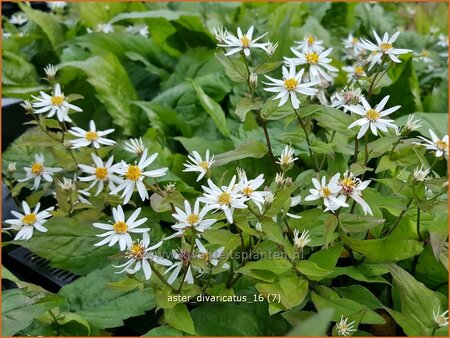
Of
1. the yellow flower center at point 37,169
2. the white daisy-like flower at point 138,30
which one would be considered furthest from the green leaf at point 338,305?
the white daisy-like flower at point 138,30

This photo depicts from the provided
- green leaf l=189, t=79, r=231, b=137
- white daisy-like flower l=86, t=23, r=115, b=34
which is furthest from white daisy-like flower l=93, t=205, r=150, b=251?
white daisy-like flower l=86, t=23, r=115, b=34

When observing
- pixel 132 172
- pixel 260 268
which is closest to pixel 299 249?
pixel 260 268

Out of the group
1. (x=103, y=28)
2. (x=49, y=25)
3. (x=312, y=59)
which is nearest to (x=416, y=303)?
(x=312, y=59)

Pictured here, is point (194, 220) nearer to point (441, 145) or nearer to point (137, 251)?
point (137, 251)

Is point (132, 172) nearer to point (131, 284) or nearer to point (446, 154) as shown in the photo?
point (131, 284)

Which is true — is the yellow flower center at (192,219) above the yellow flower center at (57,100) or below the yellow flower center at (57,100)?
below

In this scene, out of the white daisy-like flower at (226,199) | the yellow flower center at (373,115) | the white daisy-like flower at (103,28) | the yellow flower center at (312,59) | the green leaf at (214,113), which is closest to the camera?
the white daisy-like flower at (226,199)

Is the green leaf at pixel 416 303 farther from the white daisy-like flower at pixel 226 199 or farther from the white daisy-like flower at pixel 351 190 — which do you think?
the white daisy-like flower at pixel 226 199
